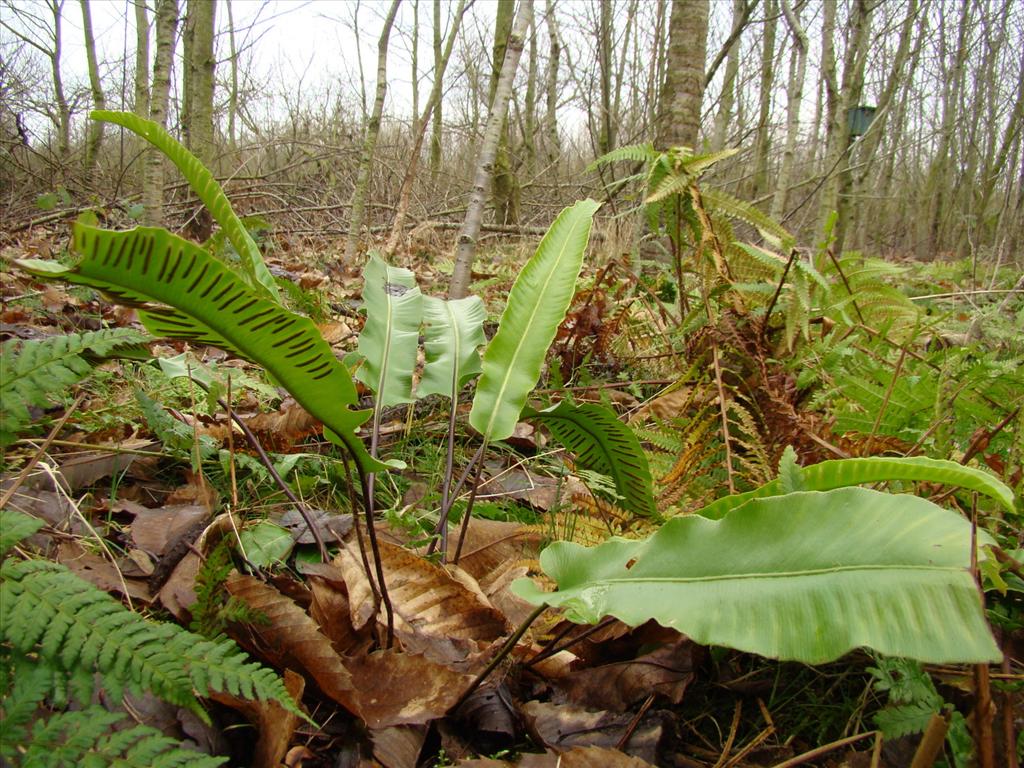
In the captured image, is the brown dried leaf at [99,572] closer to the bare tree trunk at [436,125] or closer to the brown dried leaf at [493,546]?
the brown dried leaf at [493,546]

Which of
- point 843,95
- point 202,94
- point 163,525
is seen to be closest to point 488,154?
point 163,525

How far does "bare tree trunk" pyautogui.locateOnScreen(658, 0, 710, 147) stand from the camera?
3.86 metres

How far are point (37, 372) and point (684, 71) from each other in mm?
4018

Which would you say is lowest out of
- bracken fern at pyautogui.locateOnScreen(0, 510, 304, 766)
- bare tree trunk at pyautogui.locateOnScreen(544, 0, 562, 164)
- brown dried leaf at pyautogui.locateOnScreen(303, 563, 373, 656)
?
brown dried leaf at pyautogui.locateOnScreen(303, 563, 373, 656)

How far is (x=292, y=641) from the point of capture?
878 mm

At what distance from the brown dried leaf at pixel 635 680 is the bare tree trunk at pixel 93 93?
6.78m

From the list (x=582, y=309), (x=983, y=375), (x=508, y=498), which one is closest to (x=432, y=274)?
(x=582, y=309)

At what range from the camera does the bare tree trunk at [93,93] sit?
7.33 metres

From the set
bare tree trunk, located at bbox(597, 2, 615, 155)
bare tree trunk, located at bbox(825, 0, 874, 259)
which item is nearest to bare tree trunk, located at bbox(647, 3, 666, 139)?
bare tree trunk, located at bbox(597, 2, 615, 155)

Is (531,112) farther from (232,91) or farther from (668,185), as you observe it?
(668,185)

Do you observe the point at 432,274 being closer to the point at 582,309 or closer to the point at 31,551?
the point at 582,309

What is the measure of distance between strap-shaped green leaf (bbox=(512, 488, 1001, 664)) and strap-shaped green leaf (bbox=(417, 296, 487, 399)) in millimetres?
568

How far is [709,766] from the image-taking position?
84cm

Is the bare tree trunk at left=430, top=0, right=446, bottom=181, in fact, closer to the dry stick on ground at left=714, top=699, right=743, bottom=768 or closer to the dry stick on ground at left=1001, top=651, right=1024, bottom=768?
the dry stick on ground at left=714, top=699, right=743, bottom=768
